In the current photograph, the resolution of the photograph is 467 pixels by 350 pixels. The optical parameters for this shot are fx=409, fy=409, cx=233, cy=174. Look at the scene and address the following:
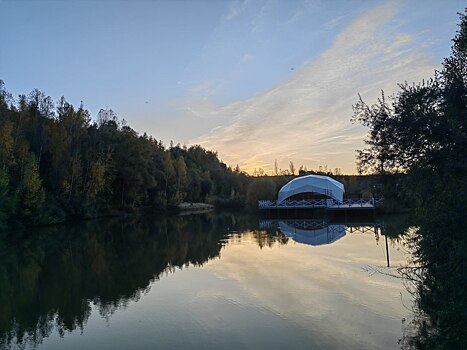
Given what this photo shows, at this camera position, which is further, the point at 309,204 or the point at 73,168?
the point at 309,204

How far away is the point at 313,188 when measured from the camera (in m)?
48.2

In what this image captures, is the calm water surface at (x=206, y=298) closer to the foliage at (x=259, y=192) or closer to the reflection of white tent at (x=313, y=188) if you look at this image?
the reflection of white tent at (x=313, y=188)

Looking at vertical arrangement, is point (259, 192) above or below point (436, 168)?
above

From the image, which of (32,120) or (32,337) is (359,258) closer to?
(32,337)

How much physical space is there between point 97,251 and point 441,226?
16.4m

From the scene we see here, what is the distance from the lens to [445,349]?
6105 millimetres

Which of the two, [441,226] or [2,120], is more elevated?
[2,120]

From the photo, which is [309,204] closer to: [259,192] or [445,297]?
[259,192]

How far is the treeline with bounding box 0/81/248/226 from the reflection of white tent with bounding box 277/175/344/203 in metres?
11.3

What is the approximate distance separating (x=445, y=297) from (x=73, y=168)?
35.8 metres

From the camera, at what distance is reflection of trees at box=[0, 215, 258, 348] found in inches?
356

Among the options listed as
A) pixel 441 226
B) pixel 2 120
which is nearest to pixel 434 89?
pixel 441 226

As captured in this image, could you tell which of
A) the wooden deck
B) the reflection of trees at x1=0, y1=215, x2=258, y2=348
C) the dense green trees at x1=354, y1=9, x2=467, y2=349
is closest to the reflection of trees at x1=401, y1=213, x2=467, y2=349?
the dense green trees at x1=354, y1=9, x2=467, y2=349

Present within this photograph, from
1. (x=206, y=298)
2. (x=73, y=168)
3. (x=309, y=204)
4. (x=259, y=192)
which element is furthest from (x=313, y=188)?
(x=206, y=298)
